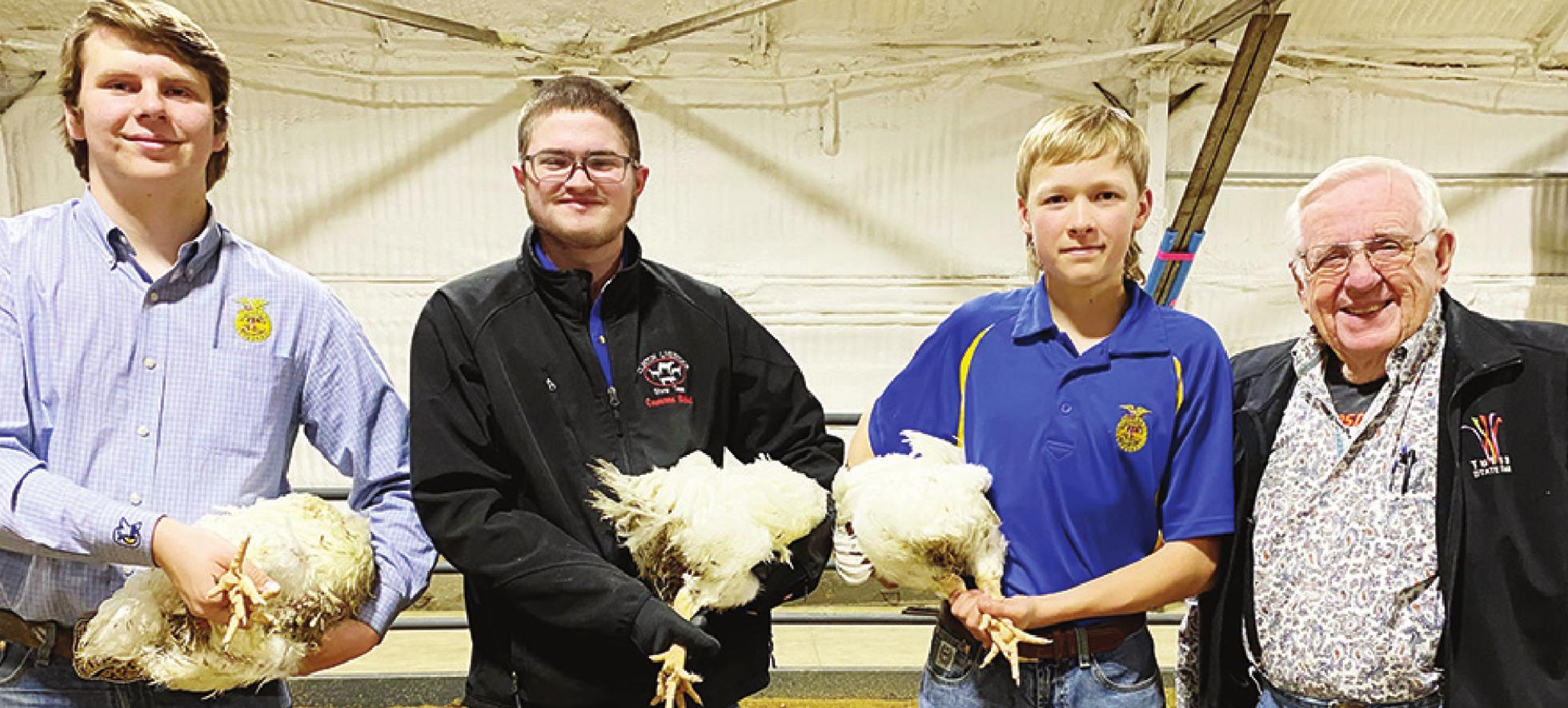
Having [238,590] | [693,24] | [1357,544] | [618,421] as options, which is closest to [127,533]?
[238,590]

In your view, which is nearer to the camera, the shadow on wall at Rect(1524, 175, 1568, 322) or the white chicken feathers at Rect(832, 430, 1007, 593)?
the white chicken feathers at Rect(832, 430, 1007, 593)

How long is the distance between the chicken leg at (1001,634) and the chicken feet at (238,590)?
1.16m

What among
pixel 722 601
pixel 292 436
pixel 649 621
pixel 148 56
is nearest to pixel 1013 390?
pixel 722 601

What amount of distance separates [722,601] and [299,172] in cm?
484

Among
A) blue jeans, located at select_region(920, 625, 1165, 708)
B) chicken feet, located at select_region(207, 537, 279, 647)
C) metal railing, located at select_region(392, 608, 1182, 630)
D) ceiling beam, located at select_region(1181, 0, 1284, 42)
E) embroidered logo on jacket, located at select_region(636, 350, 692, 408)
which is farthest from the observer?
ceiling beam, located at select_region(1181, 0, 1284, 42)

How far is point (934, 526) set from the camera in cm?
163

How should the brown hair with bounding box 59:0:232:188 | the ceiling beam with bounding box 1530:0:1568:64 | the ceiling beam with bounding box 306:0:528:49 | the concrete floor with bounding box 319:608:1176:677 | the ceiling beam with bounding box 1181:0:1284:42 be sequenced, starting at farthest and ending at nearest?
the ceiling beam with bounding box 1530:0:1568:64 → the concrete floor with bounding box 319:608:1176:677 → the ceiling beam with bounding box 306:0:528:49 → the ceiling beam with bounding box 1181:0:1284:42 → the brown hair with bounding box 59:0:232:188

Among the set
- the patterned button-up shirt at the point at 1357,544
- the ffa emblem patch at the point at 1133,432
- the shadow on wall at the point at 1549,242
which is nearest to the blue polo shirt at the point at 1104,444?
the ffa emblem patch at the point at 1133,432

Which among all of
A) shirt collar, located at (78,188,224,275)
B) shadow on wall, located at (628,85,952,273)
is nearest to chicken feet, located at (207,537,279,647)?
shirt collar, located at (78,188,224,275)

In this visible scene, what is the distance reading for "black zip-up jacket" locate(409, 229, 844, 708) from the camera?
1631 millimetres

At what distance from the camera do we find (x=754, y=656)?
1845 mm

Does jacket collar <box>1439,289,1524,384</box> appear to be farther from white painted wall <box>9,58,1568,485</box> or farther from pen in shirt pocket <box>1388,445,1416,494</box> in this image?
white painted wall <box>9,58,1568,485</box>

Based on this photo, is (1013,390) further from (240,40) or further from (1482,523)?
(240,40)

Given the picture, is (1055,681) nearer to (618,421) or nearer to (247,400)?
(618,421)
